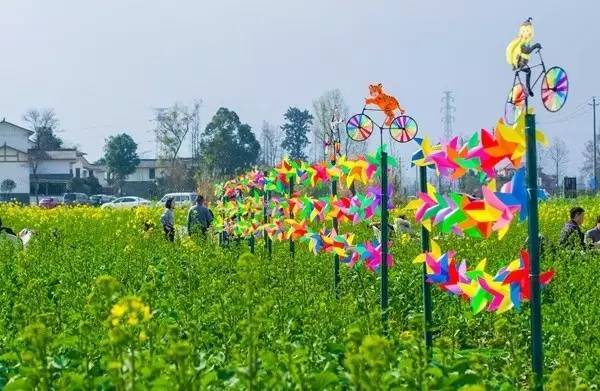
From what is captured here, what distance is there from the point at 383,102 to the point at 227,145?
55.1 metres

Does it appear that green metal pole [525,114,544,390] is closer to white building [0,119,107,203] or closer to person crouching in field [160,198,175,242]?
person crouching in field [160,198,175,242]

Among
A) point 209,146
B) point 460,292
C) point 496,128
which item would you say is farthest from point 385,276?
point 209,146

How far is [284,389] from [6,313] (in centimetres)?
383

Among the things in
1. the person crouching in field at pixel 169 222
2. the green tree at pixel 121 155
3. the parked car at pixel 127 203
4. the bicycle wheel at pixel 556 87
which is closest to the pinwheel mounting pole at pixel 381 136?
the bicycle wheel at pixel 556 87

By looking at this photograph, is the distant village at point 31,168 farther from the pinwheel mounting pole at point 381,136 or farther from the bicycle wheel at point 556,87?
the bicycle wheel at point 556,87

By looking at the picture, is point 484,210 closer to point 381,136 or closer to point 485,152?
point 485,152

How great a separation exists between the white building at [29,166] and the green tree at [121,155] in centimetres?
352

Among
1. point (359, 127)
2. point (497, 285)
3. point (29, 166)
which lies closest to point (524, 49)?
point (497, 285)

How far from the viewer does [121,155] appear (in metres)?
70.7

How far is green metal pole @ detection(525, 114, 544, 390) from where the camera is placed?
14.5 feet

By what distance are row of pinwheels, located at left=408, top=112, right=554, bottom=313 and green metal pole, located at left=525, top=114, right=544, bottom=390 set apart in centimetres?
6

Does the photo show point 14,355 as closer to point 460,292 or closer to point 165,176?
point 460,292

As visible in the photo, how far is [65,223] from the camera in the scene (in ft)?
72.2

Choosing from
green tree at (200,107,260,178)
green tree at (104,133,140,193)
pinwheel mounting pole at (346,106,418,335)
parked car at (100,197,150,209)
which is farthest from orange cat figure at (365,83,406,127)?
green tree at (104,133,140,193)
